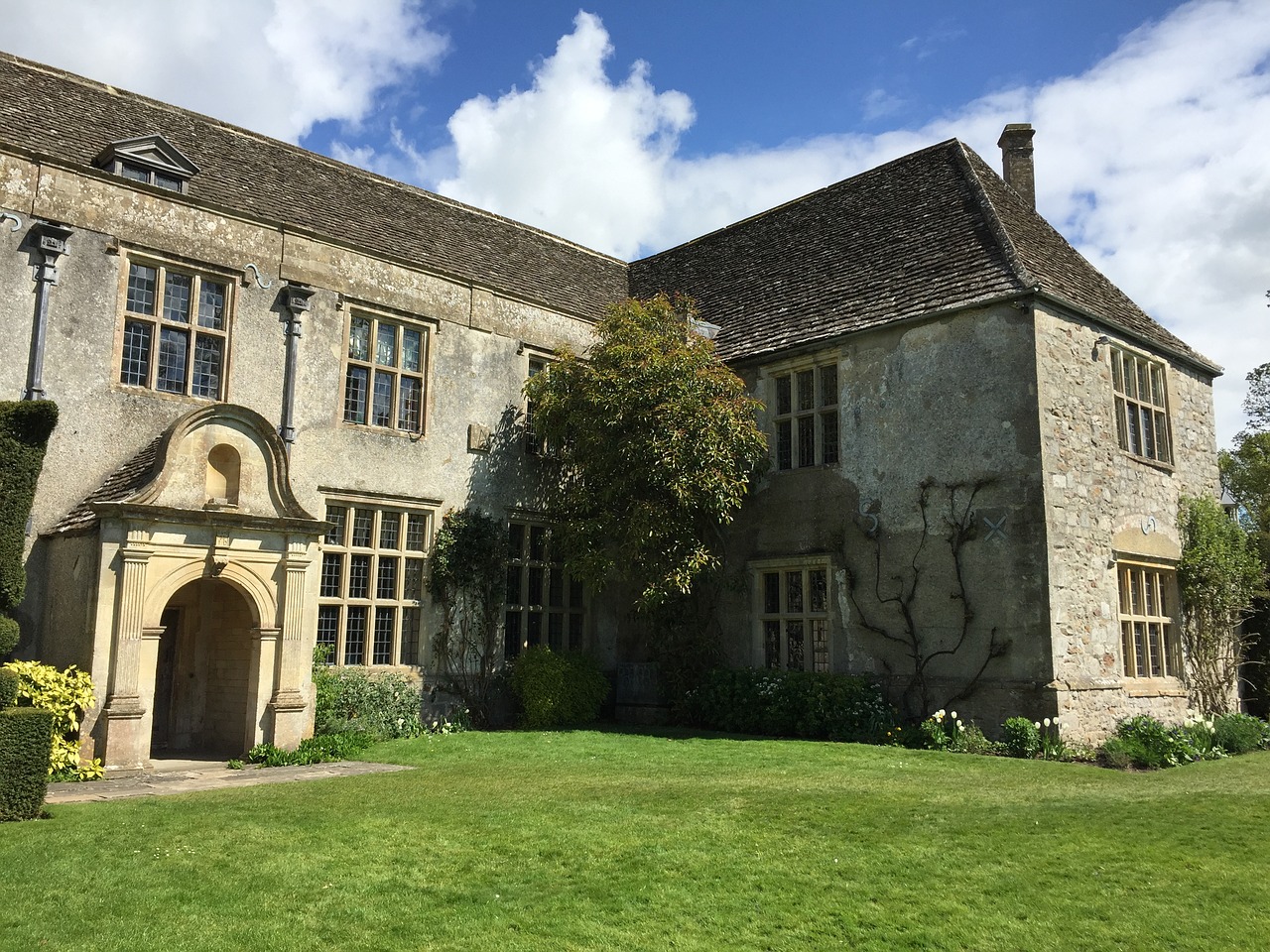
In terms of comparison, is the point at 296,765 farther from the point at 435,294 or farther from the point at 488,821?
the point at 435,294

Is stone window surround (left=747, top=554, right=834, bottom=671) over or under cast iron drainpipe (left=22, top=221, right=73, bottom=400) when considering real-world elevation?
under

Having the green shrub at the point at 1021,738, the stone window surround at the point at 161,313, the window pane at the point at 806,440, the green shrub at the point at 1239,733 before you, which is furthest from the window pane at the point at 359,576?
the green shrub at the point at 1239,733

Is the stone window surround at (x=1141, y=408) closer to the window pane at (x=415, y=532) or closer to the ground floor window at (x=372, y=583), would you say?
the window pane at (x=415, y=532)

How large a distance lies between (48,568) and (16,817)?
5283 mm

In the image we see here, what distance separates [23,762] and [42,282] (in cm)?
715

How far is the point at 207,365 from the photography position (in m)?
14.5

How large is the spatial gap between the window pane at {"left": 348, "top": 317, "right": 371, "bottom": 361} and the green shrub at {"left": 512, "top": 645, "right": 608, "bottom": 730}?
17.9ft

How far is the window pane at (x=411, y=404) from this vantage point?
1641 cm

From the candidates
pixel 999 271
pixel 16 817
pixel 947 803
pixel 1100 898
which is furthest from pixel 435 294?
pixel 1100 898

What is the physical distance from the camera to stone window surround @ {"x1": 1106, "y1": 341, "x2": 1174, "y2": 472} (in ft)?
53.5

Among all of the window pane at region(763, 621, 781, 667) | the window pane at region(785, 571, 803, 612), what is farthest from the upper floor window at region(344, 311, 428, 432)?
the window pane at region(763, 621, 781, 667)

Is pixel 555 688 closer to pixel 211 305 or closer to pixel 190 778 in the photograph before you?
pixel 190 778

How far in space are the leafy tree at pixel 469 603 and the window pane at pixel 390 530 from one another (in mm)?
629

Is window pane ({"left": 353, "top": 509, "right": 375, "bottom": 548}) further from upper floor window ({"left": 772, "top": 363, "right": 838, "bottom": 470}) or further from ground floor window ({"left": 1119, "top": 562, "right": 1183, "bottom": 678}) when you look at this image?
ground floor window ({"left": 1119, "top": 562, "right": 1183, "bottom": 678})
